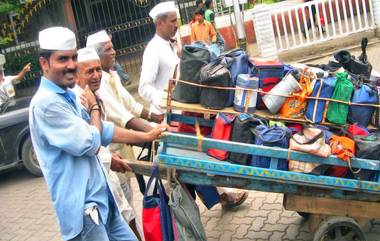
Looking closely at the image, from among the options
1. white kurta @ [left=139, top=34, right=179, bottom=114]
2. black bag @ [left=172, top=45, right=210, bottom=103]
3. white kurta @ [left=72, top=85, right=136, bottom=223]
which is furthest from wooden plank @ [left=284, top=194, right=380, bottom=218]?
white kurta @ [left=139, top=34, right=179, bottom=114]

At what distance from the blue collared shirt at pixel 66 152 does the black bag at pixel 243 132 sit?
94 centimetres

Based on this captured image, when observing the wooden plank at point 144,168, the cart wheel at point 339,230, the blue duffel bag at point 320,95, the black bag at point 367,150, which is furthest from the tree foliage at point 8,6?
the black bag at point 367,150

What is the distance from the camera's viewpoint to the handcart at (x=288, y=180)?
3.11 metres

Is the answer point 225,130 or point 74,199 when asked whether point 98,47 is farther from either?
point 74,199


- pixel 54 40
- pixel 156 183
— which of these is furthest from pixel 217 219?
pixel 54 40

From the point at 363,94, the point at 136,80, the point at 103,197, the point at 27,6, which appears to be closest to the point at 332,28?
the point at 136,80

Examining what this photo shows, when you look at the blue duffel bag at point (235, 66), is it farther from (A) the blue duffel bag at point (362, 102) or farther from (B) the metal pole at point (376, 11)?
(B) the metal pole at point (376, 11)

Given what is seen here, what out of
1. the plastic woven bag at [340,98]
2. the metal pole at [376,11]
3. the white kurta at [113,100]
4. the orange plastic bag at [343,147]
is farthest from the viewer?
the metal pole at [376,11]

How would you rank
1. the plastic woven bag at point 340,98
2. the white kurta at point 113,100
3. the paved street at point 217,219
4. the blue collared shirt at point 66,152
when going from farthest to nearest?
1. the paved street at point 217,219
2. the white kurta at point 113,100
3. the plastic woven bag at point 340,98
4. the blue collared shirt at point 66,152

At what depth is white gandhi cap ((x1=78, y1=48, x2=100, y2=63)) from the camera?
3422 mm

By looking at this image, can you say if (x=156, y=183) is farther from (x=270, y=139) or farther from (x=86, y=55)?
(x=86, y=55)

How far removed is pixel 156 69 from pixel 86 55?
952mm

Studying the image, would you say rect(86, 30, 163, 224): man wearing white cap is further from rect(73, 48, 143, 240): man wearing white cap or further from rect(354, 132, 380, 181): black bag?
rect(354, 132, 380, 181): black bag

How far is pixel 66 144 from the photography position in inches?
102
